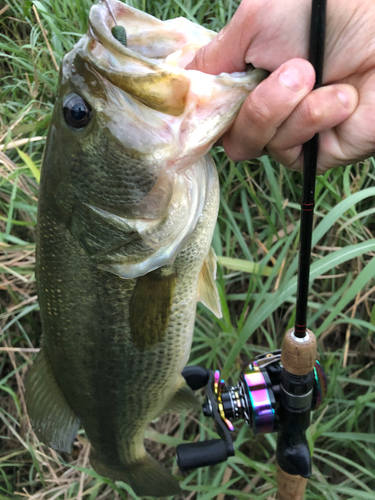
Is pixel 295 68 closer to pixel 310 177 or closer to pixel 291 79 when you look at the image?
pixel 291 79

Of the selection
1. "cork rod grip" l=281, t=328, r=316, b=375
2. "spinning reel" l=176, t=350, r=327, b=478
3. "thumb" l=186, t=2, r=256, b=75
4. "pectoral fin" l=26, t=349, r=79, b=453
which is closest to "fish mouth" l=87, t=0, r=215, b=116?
"thumb" l=186, t=2, r=256, b=75

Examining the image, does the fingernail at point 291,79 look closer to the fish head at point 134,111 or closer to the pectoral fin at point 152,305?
the fish head at point 134,111

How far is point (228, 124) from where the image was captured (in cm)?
98

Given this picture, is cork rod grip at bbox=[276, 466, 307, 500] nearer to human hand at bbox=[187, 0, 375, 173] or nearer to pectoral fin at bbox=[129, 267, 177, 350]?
pectoral fin at bbox=[129, 267, 177, 350]

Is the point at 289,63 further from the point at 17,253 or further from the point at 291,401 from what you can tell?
the point at 17,253

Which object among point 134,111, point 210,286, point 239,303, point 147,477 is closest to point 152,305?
point 210,286

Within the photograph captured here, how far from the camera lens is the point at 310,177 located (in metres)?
0.95

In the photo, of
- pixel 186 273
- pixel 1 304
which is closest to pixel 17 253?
pixel 1 304

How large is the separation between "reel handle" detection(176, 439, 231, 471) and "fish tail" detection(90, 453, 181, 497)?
1.62 feet

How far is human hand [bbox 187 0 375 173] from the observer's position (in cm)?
88

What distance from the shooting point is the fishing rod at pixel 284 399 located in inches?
42.6

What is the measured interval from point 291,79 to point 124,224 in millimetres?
528

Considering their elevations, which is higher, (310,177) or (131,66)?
(131,66)

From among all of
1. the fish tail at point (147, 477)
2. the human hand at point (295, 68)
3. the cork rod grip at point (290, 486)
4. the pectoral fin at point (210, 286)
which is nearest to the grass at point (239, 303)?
the fish tail at point (147, 477)
